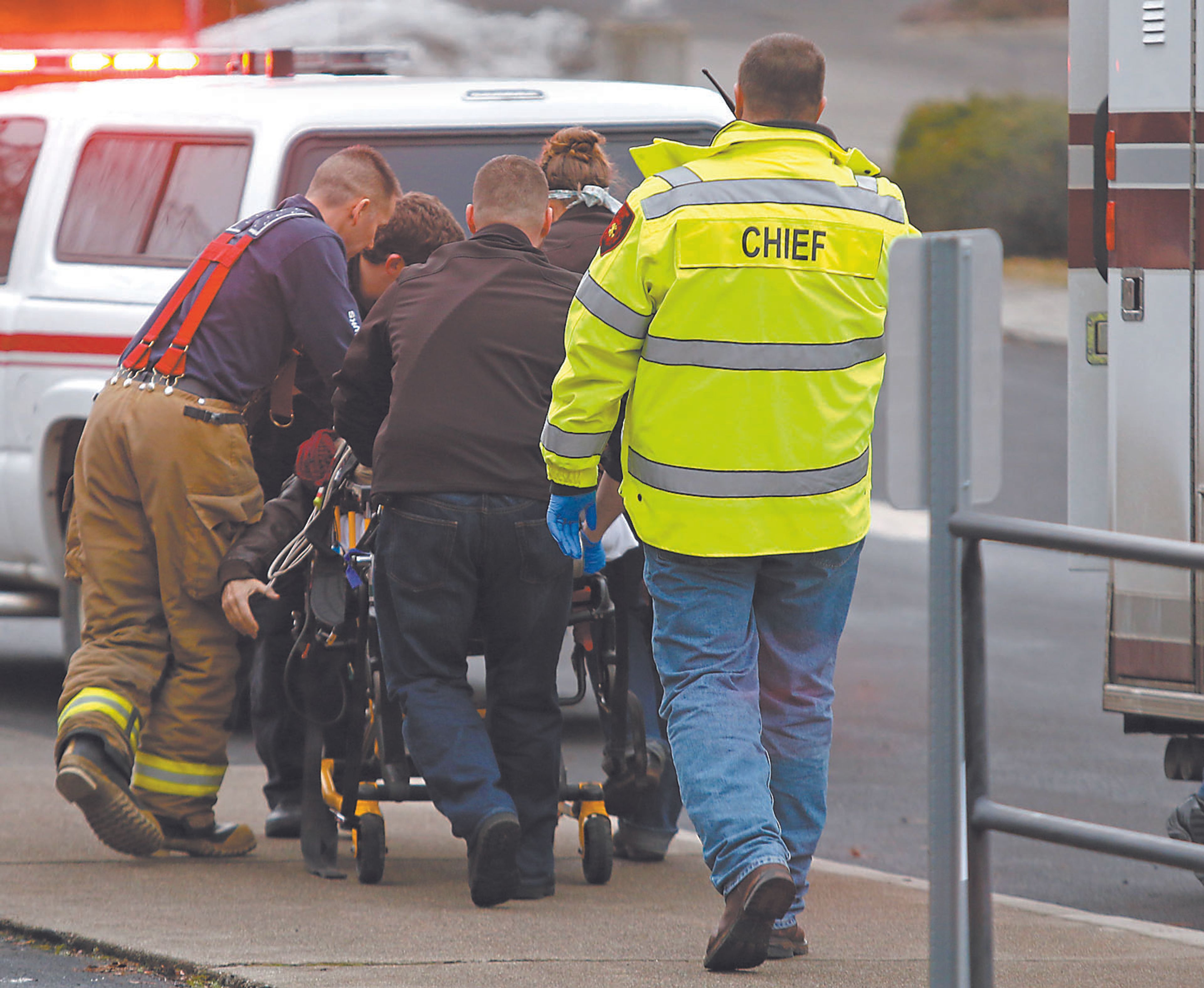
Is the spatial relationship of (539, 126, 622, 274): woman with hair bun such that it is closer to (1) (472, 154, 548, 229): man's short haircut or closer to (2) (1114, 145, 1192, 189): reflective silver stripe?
(1) (472, 154, 548, 229): man's short haircut

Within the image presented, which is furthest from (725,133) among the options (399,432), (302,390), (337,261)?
(302,390)

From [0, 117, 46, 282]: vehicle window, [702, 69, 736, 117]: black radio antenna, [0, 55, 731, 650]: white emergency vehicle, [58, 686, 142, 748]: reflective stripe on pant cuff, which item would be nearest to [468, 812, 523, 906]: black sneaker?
[58, 686, 142, 748]: reflective stripe on pant cuff

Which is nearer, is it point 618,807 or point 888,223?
point 888,223

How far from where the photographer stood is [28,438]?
284 inches

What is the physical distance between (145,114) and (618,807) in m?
3.55

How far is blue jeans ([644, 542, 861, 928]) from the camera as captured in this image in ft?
13.4

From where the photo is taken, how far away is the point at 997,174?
74.4 feet

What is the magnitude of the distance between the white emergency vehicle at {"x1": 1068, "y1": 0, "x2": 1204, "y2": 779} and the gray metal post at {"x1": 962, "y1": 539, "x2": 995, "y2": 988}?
6.52 ft

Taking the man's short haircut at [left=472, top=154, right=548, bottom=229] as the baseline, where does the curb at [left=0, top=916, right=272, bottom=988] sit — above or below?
below

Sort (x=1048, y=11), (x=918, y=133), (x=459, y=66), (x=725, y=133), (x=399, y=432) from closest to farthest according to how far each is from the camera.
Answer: (x=725, y=133)
(x=399, y=432)
(x=459, y=66)
(x=918, y=133)
(x=1048, y=11)

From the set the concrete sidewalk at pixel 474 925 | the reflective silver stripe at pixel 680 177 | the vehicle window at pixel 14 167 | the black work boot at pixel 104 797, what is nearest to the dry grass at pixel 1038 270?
the vehicle window at pixel 14 167

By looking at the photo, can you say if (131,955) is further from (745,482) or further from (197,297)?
(197,297)

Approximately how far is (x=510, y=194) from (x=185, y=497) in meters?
1.17

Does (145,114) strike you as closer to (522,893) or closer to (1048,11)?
(522,893)
